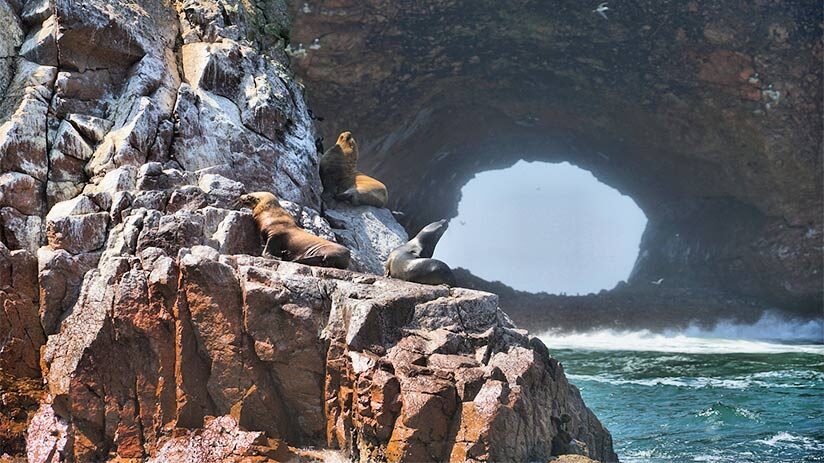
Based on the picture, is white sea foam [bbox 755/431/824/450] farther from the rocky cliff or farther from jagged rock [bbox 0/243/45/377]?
jagged rock [bbox 0/243/45/377]

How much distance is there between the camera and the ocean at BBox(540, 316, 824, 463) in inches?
434

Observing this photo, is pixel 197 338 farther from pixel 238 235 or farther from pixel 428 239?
pixel 428 239

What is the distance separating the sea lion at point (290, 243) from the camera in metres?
9.74

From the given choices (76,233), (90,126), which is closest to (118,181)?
(76,233)

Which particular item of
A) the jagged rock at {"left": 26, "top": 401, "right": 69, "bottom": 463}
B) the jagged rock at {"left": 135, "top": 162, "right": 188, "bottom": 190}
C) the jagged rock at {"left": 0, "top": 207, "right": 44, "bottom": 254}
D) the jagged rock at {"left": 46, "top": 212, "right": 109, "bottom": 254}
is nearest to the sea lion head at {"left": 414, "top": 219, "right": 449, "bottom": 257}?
the jagged rock at {"left": 135, "top": 162, "right": 188, "bottom": 190}

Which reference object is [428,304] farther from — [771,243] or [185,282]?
[771,243]

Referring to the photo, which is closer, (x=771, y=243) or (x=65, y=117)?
(x=65, y=117)

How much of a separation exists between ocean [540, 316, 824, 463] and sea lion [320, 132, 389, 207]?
5084mm

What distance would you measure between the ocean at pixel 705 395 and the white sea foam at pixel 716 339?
51 mm

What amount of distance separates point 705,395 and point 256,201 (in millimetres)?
8746

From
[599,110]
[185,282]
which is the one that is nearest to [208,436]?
[185,282]

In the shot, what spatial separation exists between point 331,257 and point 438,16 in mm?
14715

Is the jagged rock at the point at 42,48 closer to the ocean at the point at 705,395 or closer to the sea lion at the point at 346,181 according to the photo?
the sea lion at the point at 346,181

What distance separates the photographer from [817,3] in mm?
22188
